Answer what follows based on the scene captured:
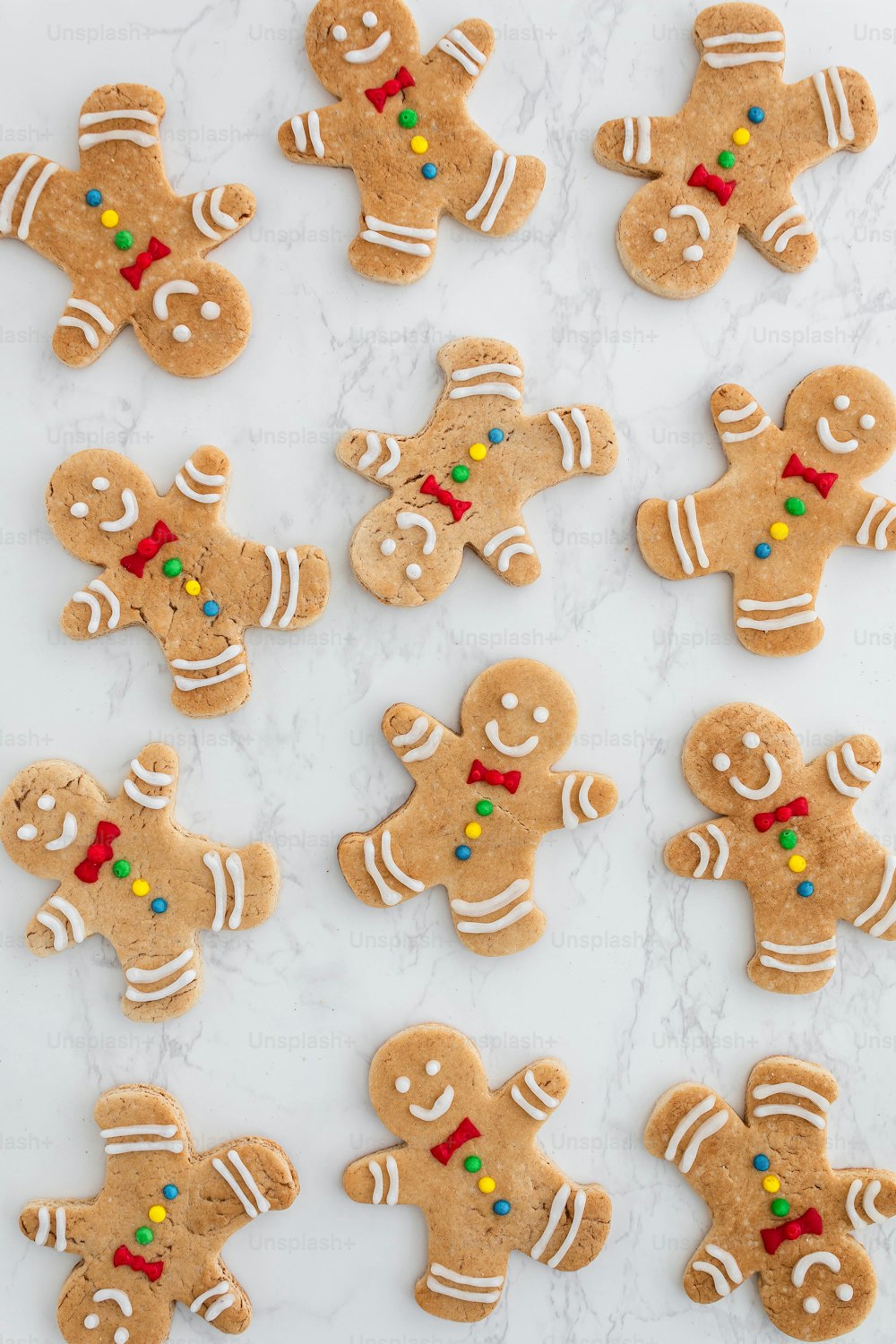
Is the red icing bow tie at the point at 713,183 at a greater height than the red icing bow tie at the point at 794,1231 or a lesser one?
greater

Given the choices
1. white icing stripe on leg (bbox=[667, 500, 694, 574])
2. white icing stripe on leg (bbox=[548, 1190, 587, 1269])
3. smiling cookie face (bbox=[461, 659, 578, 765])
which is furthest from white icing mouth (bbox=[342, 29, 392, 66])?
white icing stripe on leg (bbox=[548, 1190, 587, 1269])

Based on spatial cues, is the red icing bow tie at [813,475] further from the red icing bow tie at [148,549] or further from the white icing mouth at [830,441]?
the red icing bow tie at [148,549]

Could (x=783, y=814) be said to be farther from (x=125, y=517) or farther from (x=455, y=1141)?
(x=125, y=517)

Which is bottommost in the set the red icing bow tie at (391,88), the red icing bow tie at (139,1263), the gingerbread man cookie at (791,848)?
the red icing bow tie at (139,1263)

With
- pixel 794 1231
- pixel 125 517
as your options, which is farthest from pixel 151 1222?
pixel 125 517

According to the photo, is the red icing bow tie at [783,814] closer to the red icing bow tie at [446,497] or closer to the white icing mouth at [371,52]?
the red icing bow tie at [446,497]

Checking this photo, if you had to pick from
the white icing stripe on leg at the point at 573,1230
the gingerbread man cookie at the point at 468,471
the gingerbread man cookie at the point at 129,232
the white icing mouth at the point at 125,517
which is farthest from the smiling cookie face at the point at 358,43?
the white icing stripe on leg at the point at 573,1230

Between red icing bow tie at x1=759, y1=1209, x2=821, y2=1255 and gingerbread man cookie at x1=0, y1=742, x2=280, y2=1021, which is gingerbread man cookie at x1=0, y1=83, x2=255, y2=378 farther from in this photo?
red icing bow tie at x1=759, y1=1209, x2=821, y2=1255
